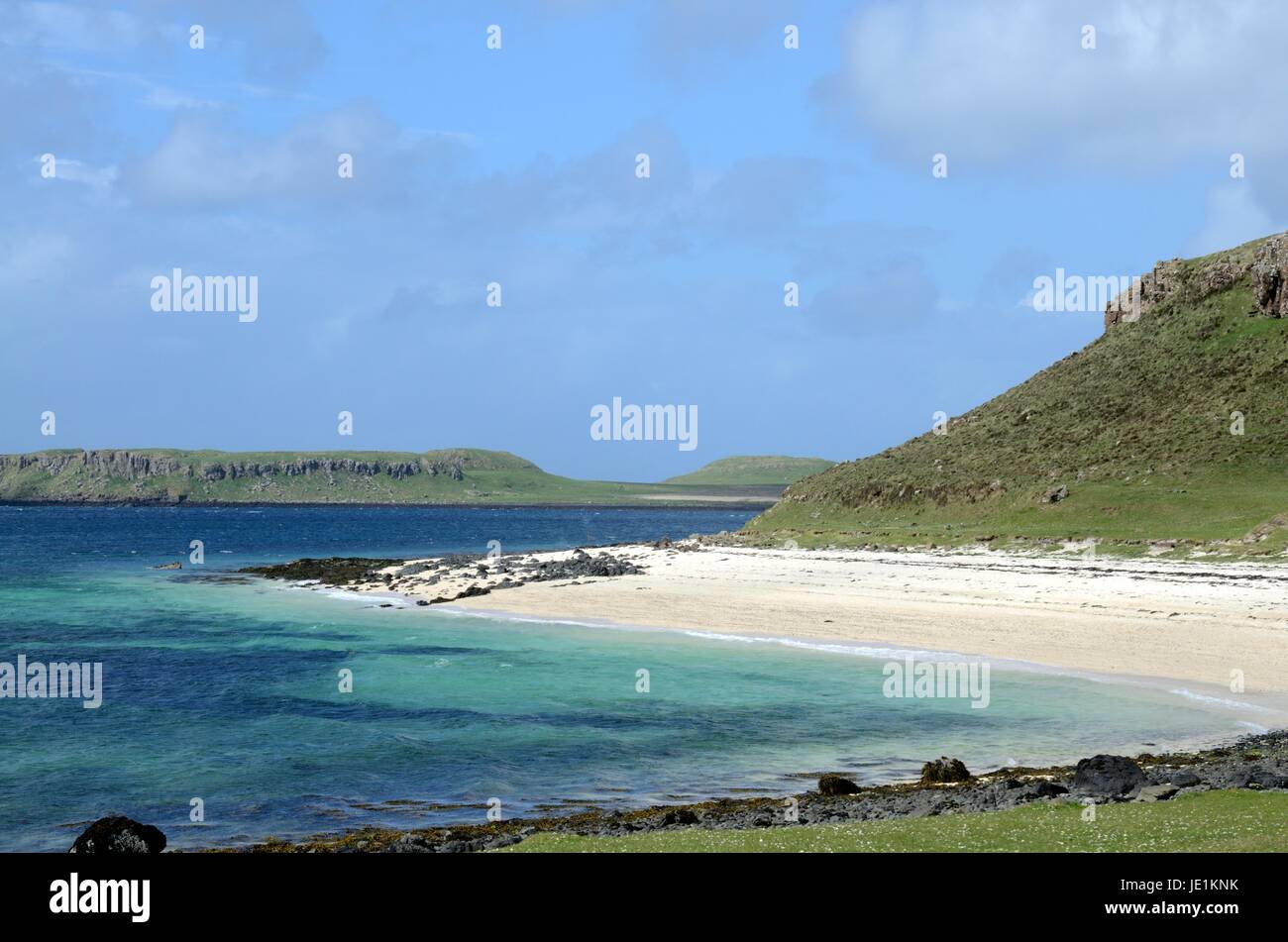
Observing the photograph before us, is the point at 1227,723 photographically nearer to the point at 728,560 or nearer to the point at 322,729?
the point at 322,729

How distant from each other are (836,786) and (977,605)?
85.3ft

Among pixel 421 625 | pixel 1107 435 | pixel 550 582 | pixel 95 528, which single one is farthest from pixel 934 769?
pixel 95 528

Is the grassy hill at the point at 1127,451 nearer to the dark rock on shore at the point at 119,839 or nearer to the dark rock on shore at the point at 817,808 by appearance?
the dark rock on shore at the point at 817,808

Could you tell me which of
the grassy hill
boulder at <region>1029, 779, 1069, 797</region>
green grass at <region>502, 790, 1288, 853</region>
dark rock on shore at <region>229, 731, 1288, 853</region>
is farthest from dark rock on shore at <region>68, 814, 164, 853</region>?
the grassy hill

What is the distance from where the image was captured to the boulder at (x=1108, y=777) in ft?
55.0

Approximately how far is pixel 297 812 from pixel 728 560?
170 feet

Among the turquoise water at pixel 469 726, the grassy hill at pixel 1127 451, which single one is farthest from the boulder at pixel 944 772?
the grassy hill at pixel 1127 451

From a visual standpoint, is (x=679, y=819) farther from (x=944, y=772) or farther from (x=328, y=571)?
(x=328, y=571)

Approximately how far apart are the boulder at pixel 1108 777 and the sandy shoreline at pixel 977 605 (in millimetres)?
11695

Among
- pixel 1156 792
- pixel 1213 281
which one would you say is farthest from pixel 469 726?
pixel 1213 281

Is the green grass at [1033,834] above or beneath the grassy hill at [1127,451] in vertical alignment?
beneath

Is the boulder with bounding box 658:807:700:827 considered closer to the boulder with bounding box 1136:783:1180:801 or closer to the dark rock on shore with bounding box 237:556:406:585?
the boulder with bounding box 1136:783:1180:801

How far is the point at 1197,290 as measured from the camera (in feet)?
308

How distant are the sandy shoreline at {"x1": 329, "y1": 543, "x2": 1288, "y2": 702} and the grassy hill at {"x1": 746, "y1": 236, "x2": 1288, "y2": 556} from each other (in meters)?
9.38
